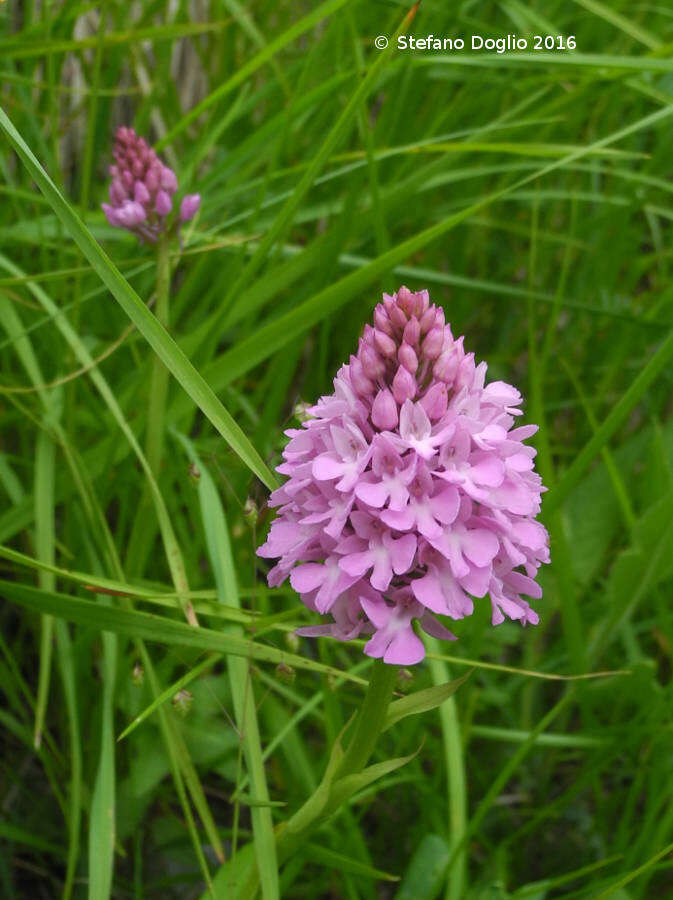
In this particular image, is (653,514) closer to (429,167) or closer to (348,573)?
(429,167)

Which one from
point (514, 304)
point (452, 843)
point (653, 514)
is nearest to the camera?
point (452, 843)

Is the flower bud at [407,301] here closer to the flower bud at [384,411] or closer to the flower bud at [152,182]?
the flower bud at [384,411]

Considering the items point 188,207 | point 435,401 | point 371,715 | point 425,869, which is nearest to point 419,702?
point 371,715

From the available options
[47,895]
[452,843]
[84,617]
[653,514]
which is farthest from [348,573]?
[47,895]

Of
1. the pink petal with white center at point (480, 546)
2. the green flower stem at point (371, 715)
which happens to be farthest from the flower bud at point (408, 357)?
the green flower stem at point (371, 715)

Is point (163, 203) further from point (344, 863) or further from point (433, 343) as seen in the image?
point (344, 863)

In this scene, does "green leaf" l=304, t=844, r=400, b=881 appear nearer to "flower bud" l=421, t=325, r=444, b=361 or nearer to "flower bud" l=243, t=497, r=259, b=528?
"flower bud" l=243, t=497, r=259, b=528
